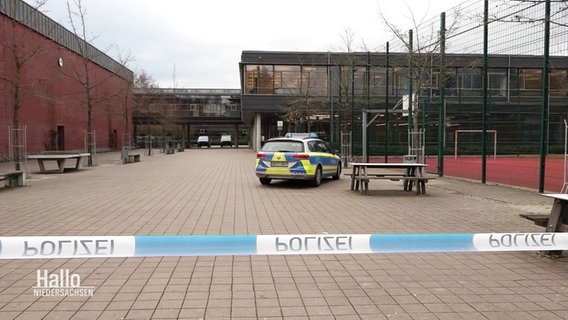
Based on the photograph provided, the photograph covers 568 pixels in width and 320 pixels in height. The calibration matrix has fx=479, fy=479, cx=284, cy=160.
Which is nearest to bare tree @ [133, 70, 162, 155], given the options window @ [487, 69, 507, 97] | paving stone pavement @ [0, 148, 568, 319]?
window @ [487, 69, 507, 97]

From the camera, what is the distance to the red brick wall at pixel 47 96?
27.5 m

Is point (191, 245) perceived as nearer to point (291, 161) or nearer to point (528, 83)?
point (291, 161)

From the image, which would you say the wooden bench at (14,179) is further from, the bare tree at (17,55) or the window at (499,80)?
the window at (499,80)

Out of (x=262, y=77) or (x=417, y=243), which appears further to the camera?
(x=262, y=77)

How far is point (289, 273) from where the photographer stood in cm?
534

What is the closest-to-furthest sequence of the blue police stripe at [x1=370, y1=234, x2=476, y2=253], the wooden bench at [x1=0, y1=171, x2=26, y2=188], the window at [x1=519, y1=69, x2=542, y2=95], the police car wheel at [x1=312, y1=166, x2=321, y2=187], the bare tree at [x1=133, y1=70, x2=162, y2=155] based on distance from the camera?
the blue police stripe at [x1=370, y1=234, x2=476, y2=253] → the wooden bench at [x1=0, y1=171, x2=26, y2=188] → the police car wheel at [x1=312, y1=166, x2=321, y2=187] → the window at [x1=519, y1=69, x2=542, y2=95] → the bare tree at [x1=133, y1=70, x2=162, y2=155]

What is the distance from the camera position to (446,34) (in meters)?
16.3

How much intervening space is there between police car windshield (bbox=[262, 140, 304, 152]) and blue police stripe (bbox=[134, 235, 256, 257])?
10308 millimetres

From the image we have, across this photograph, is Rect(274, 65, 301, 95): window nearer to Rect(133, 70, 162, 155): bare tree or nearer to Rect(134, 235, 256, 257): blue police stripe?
Rect(133, 70, 162, 155): bare tree

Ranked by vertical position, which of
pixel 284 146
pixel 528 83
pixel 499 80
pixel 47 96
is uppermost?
pixel 499 80

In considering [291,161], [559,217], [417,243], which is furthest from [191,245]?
[291,161]

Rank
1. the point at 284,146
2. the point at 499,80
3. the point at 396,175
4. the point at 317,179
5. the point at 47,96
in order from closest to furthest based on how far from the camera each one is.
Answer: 1. the point at 396,175
2. the point at 284,146
3. the point at 317,179
4. the point at 47,96
5. the point at 499,80

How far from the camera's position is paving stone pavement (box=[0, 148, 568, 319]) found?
4246mm

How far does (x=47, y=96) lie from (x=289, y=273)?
29.0 m
